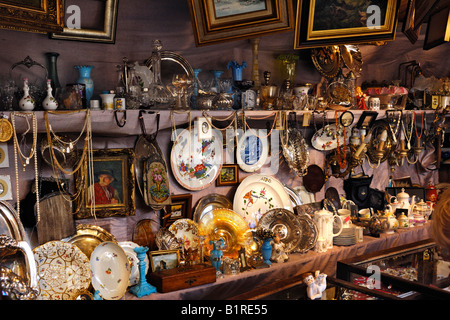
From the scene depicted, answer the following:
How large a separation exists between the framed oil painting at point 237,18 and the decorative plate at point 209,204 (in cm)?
107

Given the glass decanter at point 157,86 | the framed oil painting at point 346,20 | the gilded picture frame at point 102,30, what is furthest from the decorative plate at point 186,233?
the framed oil painting at point 346,20

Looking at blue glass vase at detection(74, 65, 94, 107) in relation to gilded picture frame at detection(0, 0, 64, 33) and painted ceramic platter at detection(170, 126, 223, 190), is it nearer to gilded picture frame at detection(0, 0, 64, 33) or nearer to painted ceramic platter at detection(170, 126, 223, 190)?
gilded picture frame at detection(0, 0, 64, 33)

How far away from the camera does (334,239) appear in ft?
11.6

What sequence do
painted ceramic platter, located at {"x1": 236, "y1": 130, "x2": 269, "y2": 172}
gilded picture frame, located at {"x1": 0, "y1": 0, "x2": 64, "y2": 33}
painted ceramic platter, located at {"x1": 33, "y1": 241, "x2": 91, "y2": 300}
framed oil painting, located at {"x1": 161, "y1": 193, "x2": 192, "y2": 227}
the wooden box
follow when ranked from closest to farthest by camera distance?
gilded picture frame, located at {"x1": 0, "y1": 0, "x2": 64, "y2": 33}
painted ceramic platter, located at {"x1": 33, "y1": 241, "x2": 91, "y2": 300}
the wooden box
framed oil painting, located at {"x1": 161, "y1": 193, "x2": 192, "y2": 227}
painted ceramic platter, located at {"x1": 236, "y1": 130, "x2": 269, "y2": 172}

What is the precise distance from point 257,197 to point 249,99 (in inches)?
29.6

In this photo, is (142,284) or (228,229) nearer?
(142,284)

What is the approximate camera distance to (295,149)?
3471mm

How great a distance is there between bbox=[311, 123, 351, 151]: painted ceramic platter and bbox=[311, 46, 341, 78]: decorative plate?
427 mm

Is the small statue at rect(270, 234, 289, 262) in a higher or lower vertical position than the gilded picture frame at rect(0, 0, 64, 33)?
lower

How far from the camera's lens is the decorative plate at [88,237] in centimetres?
259

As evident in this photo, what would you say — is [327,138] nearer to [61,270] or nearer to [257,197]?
[257,197]

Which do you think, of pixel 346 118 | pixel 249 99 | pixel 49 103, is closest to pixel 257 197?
pixel 249 99

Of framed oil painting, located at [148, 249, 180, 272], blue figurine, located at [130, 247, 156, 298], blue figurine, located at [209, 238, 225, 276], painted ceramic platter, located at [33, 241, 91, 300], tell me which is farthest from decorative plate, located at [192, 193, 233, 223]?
painted ceramic platter, located at [33, 241, 91, 300]

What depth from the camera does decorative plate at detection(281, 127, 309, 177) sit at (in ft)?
11.3
